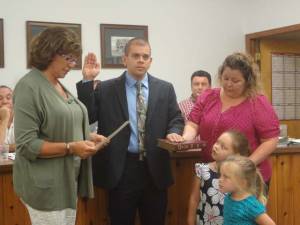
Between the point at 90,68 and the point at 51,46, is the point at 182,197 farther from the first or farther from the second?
the point at 51,46

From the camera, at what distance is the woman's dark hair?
66.4 inches

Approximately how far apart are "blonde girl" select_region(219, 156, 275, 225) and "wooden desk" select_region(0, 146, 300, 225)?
1.92ft

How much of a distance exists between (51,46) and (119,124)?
644 mm

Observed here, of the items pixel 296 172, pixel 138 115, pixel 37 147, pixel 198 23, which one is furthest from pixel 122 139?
pixel 198 23

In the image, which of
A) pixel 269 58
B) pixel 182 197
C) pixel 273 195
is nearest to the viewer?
pixel 182 197

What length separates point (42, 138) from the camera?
1.70 meters

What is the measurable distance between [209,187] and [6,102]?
6.91 feet

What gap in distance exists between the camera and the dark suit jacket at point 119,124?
2.17m

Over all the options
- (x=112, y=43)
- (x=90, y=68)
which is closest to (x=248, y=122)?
(x=90, y=68)

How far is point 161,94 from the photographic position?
7.45ft

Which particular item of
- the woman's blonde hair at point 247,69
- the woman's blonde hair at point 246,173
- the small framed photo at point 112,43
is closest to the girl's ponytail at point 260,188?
the woman's blonde hair at point 246,173

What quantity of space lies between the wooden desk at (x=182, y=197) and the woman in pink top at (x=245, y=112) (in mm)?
379

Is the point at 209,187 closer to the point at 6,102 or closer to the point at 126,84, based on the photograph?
the point at 126,84

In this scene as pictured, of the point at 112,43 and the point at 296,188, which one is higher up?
the point at 112,43
